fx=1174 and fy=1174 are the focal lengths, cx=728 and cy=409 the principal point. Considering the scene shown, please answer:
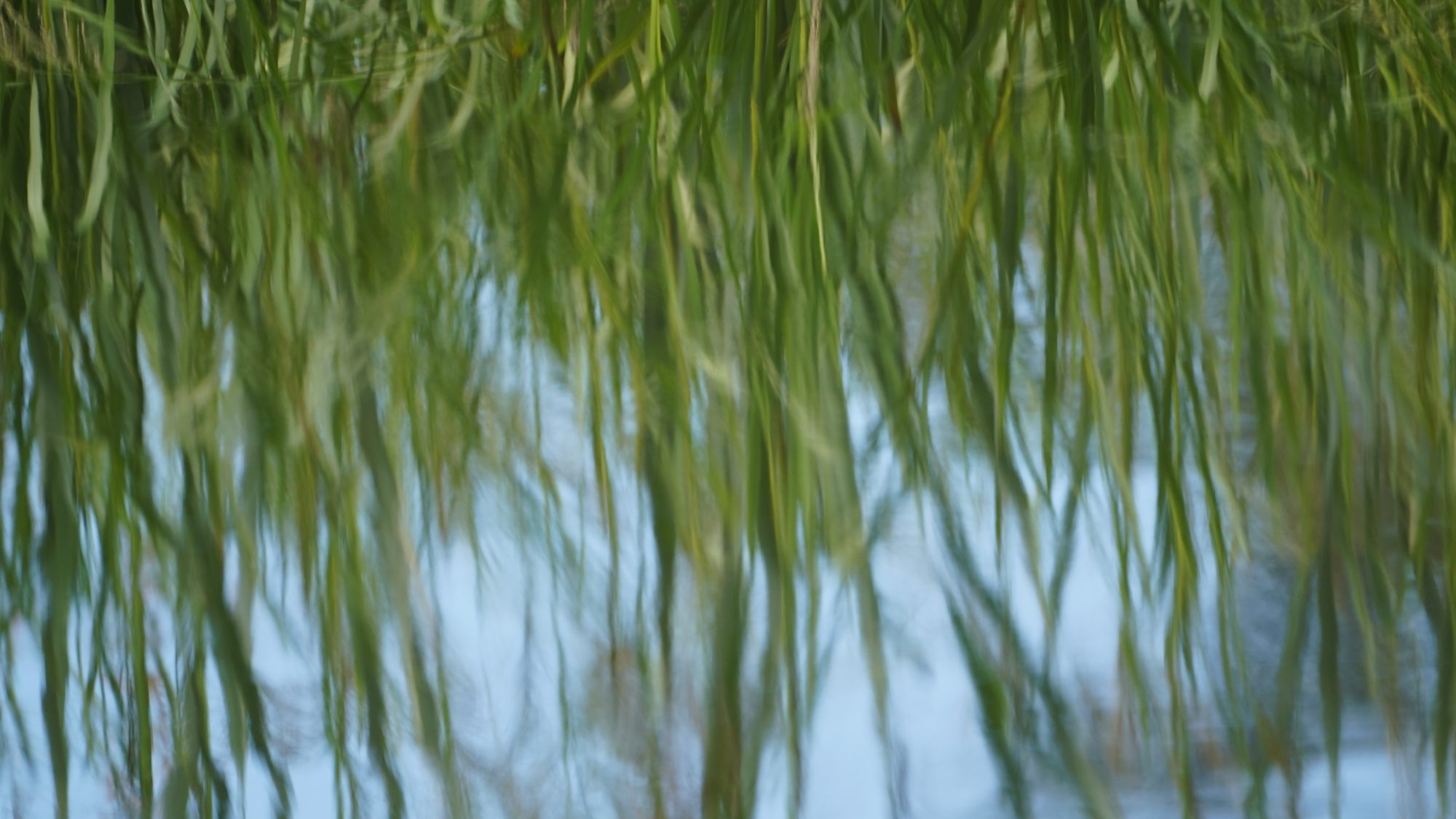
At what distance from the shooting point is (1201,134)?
0.53 meters

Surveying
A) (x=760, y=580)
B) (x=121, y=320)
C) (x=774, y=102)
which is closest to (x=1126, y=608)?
(x=760, y=580)

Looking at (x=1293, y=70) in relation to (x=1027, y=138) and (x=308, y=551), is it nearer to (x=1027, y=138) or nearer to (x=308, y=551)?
(x=1027, y=138)

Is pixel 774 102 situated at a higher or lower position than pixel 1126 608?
higher

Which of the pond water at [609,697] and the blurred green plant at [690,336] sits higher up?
the blurred green plant at [690,336]

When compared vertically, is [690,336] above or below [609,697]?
above

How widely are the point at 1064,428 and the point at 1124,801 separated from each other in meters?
0.16

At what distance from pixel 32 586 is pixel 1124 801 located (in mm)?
469

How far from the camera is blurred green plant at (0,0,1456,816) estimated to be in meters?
0.49

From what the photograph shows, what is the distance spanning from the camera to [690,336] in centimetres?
50

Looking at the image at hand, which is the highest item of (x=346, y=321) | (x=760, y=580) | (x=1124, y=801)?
(x=346, y=321)

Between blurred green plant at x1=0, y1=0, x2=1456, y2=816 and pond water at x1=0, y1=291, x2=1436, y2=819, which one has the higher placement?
blurred green plant at x1=0, y1=0, x2=1456, y2=816

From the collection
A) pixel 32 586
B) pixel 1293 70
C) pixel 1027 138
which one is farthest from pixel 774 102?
pixel 32 586

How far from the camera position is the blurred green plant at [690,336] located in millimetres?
493

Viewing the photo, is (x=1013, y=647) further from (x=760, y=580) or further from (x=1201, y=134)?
(x=1201, y=134)
